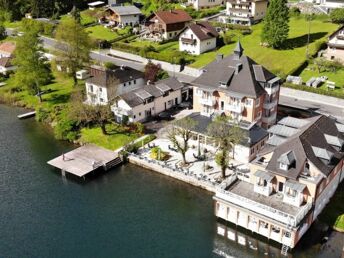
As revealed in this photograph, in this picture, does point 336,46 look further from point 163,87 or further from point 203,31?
point 163,87

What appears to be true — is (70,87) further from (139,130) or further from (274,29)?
(274,29)

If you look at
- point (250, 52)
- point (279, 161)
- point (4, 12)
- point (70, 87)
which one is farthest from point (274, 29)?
point (4, 12)

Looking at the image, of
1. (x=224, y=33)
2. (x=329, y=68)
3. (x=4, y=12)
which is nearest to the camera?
(x=329, y=68)

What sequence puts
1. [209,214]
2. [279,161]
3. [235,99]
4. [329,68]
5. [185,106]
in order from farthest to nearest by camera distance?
[329,68] < [185,106] < [235,99] < [209,214] < [279,161]

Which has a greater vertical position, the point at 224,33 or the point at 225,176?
the point at 224,33

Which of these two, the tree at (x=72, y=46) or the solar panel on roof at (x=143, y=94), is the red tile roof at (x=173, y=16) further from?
the solar panel on roof at (x=143, y=94)
